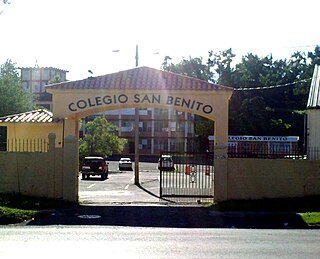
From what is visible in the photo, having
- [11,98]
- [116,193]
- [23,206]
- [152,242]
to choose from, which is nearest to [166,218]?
[23,206]

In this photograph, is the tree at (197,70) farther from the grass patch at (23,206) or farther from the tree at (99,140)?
the grass patch at (23,206)

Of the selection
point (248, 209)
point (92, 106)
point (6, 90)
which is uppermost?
point (6, 90)

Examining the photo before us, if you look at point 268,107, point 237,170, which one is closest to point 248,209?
point 237,170

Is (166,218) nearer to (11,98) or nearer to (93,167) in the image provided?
(93,167)

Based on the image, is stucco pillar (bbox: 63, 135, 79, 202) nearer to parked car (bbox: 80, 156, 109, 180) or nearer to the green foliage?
parked car (bbox: 80, 156, 109, 180)

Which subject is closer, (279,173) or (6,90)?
(279,173)

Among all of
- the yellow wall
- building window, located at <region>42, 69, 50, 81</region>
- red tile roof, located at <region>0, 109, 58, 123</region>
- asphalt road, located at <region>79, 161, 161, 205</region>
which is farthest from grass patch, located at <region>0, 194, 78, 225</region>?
building window, located at <region>42, 69, 50, 81</region>

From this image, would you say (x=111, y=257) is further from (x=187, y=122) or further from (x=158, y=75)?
(x=187, y=122)

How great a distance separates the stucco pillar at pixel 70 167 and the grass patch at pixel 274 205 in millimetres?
5092

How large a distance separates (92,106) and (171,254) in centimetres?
1239

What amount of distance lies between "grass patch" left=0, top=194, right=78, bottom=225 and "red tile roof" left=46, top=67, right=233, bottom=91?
4470mm

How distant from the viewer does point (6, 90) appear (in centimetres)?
4906

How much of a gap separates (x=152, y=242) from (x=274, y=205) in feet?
30.1

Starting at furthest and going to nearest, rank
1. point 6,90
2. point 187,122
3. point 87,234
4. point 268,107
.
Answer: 1. point 187,122
2. point 268,107
3. point 6,90
4. point 87,234
